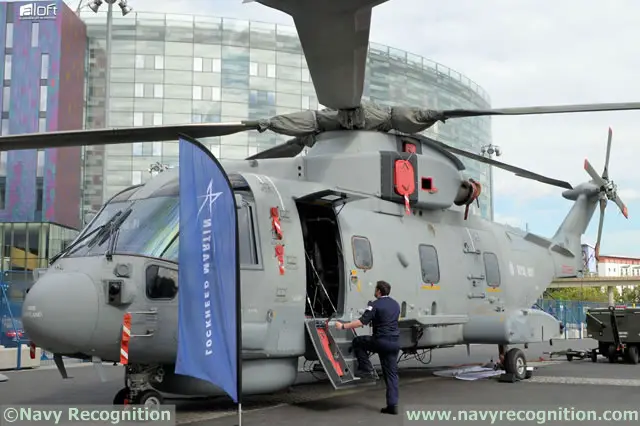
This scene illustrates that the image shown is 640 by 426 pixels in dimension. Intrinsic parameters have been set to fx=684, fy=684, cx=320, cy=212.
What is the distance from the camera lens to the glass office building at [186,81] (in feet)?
161

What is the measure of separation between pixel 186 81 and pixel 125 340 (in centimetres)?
4480

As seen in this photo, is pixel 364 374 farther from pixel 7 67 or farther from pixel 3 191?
pixel 7 67

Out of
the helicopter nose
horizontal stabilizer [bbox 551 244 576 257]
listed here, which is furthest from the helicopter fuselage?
horizontal stabilizer [bbox 551 244 576 257]

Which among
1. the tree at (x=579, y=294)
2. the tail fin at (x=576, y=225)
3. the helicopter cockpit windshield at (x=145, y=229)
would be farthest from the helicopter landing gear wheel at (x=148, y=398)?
the tree at (x=579, y=294)

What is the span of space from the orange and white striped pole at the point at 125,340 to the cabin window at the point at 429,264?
5.30 metres

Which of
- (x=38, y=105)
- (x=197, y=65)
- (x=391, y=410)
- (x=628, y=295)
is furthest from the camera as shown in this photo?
(x=628, y=295)

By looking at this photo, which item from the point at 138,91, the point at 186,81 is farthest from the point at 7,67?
the point at 186,81

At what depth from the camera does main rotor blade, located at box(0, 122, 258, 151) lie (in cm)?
874

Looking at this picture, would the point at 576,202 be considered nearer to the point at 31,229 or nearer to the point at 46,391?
the point at 46,391

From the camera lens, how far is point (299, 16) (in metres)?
5.45

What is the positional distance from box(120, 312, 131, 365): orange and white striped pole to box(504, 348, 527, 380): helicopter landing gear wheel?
7.06 meters

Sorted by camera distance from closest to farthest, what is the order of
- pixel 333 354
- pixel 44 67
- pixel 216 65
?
pixel 333 354 → pixel 44 67 → pixel 216 65

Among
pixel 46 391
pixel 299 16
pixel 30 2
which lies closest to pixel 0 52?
pixel 30 2

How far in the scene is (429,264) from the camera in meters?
11.4
